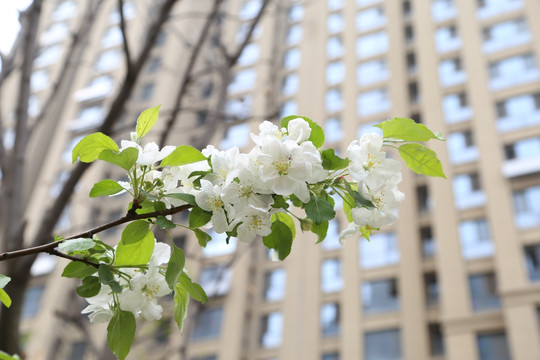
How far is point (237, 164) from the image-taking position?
994 mm

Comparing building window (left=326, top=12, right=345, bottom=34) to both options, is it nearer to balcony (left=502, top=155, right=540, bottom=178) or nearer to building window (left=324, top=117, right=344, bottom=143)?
building window (left=324, top=117, right=344, bottom=143)

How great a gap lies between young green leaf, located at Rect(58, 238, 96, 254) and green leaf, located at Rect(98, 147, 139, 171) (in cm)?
13

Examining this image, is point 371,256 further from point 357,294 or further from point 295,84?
point 295,84

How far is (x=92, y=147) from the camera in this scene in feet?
3.42

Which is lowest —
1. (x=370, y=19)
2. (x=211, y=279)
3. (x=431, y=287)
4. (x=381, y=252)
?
(x=431, y=287)

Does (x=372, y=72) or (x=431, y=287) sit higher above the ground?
(x=372, y=72)

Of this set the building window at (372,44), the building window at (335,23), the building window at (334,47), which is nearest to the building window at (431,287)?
the building window at (372,44)

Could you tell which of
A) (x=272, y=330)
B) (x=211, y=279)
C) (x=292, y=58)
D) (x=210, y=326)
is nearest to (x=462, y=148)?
(x=272, y=330)

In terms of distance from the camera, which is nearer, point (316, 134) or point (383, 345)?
point (316, 134)

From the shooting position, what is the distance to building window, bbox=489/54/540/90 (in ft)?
58.3

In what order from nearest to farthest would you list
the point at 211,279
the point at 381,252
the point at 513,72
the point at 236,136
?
the point at 381,252 → the point at 513,72 → the point at 211,279 → the point at 236,136

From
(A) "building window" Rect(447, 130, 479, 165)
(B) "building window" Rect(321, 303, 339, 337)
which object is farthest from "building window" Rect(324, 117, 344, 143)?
(B) "building window" Rect(321, 303, 339, 337)

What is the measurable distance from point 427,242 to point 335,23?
10.5 metres

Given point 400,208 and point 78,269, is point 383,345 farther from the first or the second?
point 78,269
